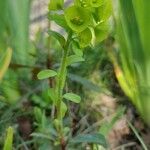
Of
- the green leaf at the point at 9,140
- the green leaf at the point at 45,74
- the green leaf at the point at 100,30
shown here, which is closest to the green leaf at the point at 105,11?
the green leaf at the point at 100,30

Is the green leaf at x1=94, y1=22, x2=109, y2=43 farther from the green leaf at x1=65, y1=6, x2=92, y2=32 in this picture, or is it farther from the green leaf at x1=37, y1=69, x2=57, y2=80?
the green leaf at x1=37, y1=69, x2=57, y2=80

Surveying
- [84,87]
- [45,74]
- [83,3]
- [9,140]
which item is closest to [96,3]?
[83,3]

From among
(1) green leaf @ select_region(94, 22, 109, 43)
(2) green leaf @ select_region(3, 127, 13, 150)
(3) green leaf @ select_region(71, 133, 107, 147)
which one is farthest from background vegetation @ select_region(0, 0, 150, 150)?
(1) green leaf @ select_region(94, 22, 109, 43)

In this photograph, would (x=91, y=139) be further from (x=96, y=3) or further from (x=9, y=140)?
(x=96, y=3)

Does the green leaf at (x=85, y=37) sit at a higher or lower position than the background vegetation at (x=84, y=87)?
higher

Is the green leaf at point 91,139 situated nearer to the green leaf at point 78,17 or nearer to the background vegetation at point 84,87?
the background vegetation at point 84,87

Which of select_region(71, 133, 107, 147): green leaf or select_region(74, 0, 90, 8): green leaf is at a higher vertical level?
select_region(74, 0, 90, 8): green leaf

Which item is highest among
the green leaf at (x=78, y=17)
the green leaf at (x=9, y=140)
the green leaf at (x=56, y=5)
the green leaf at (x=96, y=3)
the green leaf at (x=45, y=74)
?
the green leaf at (x=56, y=5)

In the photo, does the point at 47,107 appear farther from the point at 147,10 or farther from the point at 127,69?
the point at 147,10
